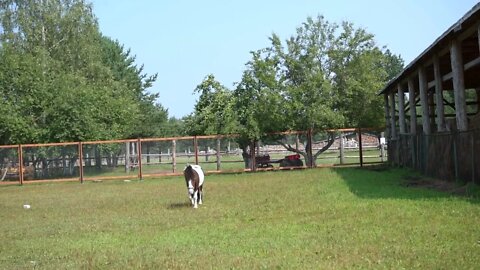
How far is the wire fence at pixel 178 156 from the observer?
32344 millimetres

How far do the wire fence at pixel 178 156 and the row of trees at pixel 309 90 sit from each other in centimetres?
45

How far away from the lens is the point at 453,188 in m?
16.1

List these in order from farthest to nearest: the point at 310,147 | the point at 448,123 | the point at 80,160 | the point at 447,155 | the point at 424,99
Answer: the point at 310,147 → the point at 80,160 → the point at 424,99 → the point at 448,123 → the point at 447,155

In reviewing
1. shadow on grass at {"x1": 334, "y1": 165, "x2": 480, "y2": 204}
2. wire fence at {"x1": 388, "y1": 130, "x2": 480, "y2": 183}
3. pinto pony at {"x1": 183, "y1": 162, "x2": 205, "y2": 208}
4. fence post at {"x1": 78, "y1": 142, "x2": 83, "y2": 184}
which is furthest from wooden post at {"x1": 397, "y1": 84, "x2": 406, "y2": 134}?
fence post at {"x1": 78, "y1": 142, "x2": 83, "y2": 184}

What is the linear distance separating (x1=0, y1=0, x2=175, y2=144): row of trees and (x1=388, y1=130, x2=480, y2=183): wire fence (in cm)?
2103

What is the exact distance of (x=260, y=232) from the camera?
10.6 meters

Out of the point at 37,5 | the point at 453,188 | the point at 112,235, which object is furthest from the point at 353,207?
the point at 37,5

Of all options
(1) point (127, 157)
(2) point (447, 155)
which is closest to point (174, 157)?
(1) point (127, 157)

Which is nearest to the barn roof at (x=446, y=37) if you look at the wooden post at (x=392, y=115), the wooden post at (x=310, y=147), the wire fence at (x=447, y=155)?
the wire fence at (x=447, y=155)

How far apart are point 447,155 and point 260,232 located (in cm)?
991

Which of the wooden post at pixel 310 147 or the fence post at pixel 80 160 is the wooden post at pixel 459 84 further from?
the fence post at pixel 80 160

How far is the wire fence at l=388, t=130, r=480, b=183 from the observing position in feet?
52.1

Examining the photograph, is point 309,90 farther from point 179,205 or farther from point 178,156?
point 179,205

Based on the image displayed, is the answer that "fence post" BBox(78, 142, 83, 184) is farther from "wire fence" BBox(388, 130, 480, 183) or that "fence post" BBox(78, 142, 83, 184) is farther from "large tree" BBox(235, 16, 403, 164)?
"wire fence" BBox(388, 130, 480, 183)
